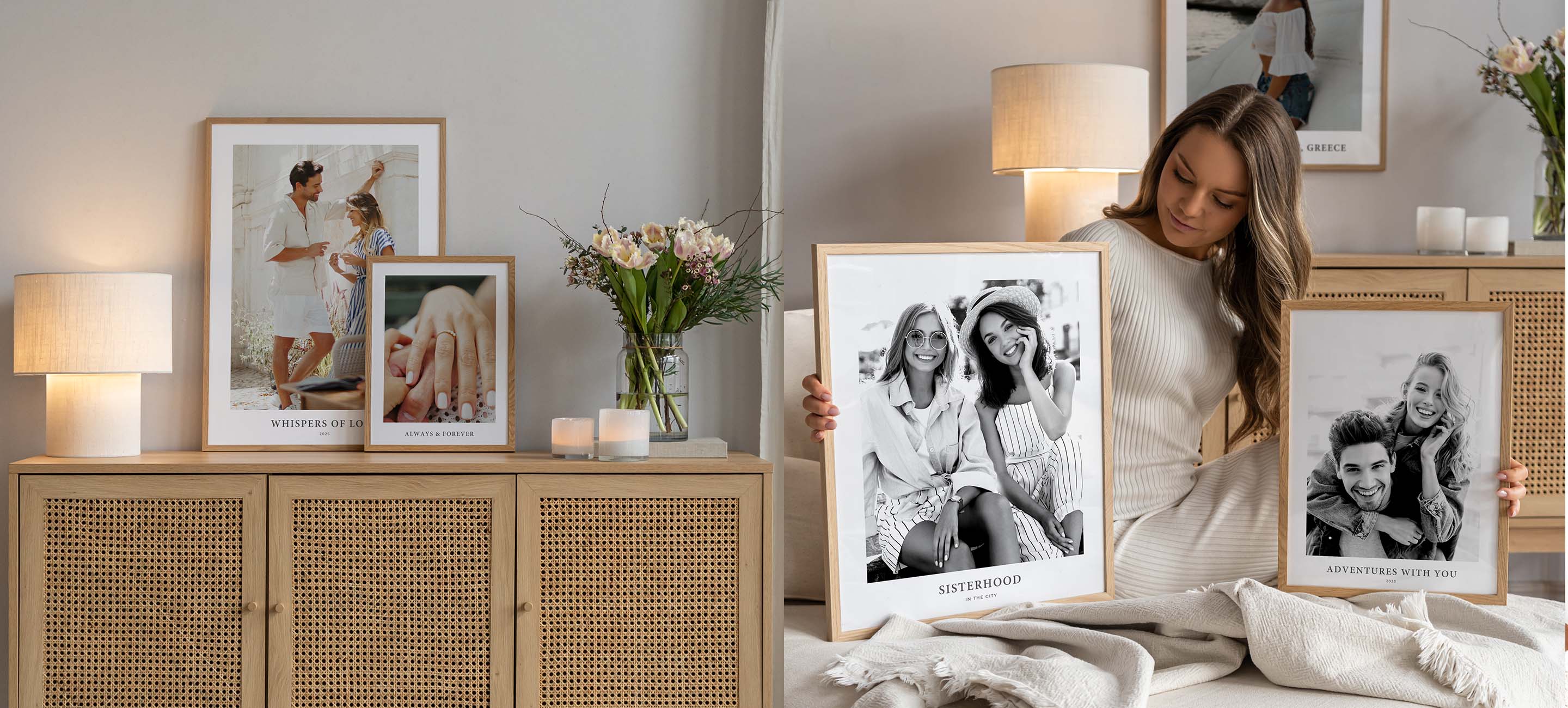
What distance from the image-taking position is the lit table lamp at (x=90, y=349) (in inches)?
62.6

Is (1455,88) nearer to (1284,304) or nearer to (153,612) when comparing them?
(1284,304)

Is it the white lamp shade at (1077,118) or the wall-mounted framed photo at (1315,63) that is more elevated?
the wall-mounted framed photo at (1315,63)

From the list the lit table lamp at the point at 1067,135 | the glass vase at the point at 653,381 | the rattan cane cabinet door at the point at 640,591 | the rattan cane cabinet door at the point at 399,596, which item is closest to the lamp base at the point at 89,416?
the rattan cane cabinet door at the point at 399,596

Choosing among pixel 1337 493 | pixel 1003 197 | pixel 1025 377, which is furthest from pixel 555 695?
pixel 1003 197

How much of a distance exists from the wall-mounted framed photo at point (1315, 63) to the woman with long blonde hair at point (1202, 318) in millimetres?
885

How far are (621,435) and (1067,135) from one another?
125cm

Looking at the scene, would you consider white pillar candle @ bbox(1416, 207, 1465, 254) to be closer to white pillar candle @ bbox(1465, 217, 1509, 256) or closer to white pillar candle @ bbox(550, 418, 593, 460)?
white pillar candle @ bbox(1465, 217, 1509, 256)

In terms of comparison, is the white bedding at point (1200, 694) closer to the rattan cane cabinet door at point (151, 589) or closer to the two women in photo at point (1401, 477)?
the two women in photo at point (1401, 477)

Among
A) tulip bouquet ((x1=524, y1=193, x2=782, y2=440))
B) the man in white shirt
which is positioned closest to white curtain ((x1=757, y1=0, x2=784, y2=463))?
tulip bouquet ((x1=524, y1=193, x2=782, y2=440))

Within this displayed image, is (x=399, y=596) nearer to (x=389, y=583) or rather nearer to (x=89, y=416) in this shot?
(x=389, y=583)

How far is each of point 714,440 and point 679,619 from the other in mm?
272

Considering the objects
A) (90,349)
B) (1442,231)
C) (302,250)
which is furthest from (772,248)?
(1442,231)

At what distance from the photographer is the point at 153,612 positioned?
1.56m

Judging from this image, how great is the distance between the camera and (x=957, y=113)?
9.18 feet
